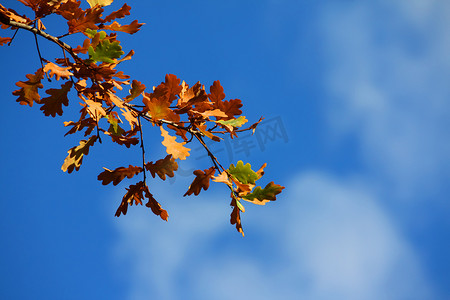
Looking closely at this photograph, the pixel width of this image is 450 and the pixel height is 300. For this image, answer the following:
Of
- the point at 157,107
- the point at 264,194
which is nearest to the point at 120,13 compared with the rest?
the point at 157,107

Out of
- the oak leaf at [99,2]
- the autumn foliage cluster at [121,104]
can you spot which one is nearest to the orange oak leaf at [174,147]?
the autumn foliage cluster at [121,104]

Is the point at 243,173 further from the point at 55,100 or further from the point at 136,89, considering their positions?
the point at 55,100

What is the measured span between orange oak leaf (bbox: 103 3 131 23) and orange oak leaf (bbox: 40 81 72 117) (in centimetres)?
29

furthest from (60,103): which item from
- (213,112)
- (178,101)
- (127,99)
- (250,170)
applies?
(250,170)

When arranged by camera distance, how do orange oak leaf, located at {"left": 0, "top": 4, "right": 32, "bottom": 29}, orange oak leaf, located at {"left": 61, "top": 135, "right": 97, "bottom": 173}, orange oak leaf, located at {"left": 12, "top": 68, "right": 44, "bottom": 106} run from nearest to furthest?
1. orange oak leaf, located at {"left": 0, "top": 4, "right": 32, "bottom": 29}
2. orange oak leaf, located at {"left": 12, "top": 68, "right": 44, "bottom": 106}
3. orange oak leaf, located at {"left": 61, "top": 135, "right": 97, "bottom": 173}

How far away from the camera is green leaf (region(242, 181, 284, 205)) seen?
1.21 meters

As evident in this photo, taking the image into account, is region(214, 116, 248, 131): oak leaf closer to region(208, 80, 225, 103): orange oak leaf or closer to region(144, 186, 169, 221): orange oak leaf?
region(208, 80, 225, 103): orange oak leaf

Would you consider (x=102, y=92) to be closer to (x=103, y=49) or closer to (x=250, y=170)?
(x=103, y=49)

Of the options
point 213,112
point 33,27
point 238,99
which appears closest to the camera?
point 33,27

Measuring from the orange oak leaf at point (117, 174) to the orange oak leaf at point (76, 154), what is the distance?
101 mm

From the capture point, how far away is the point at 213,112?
116cm

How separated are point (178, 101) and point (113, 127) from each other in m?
0.25

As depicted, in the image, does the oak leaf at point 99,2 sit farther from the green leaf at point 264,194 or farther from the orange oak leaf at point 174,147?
the green leaf at point 264,194

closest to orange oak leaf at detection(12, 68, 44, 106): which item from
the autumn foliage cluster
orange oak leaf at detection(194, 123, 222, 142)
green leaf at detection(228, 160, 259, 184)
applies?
the autumn foliage cluster
